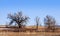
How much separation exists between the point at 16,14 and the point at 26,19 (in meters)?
3.66

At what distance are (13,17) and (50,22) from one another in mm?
13770

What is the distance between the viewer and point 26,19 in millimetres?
56719

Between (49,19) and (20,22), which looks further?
(49,19)

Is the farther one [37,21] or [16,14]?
[37,21]

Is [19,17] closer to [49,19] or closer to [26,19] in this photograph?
[26,19]

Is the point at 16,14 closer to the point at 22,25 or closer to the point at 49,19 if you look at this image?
the point at 22,25

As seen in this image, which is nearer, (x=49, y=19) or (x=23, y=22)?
(x=23, y=22)

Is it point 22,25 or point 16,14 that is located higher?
point 16,14

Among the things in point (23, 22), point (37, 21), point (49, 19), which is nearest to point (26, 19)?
point (23, 22)

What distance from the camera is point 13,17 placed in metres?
56.4

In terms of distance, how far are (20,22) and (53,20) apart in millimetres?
14220

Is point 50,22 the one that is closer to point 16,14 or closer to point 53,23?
point 53,23

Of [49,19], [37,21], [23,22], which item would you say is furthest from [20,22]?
[49,19]

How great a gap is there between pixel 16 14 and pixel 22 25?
5.14 meters
